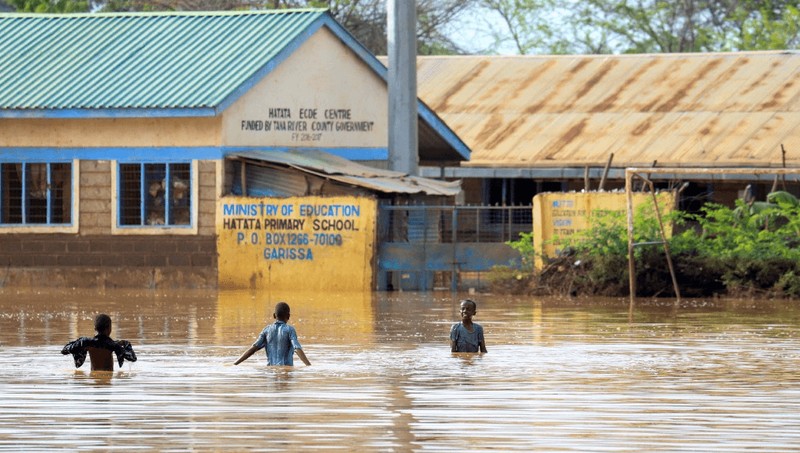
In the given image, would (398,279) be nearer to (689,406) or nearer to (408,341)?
(408,341)

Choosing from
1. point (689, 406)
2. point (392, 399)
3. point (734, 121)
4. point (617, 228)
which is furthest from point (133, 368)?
point (734, 121)

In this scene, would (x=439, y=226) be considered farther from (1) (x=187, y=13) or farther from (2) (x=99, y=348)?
(2) (x=99, y=348)

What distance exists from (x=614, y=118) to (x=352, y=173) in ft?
28.0

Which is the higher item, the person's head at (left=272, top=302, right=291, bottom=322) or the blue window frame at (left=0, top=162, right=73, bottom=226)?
the blue window frame at (left=0, top=162, right=73, bottom=226)

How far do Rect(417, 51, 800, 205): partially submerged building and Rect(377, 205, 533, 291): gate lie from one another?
3.78 metres

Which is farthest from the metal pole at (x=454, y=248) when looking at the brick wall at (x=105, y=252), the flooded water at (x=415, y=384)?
the flooded water at (x=415, y=384)

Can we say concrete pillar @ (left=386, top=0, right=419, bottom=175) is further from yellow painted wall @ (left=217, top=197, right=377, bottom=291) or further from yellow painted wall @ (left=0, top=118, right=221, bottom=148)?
yellow painted wall @ (left=0, top=118, right=221, bottom=148)

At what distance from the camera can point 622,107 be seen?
38062mm

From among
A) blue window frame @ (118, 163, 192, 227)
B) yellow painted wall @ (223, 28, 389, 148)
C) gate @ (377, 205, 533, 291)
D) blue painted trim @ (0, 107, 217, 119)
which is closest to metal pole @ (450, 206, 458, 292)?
gate @ (377, 205, 533, 291)

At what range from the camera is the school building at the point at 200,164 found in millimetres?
30609

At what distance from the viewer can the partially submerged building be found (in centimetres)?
3506

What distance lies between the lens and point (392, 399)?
13617 millimetres

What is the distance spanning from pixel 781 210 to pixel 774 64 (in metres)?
11.3

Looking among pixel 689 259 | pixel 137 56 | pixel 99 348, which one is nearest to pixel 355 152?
pixel 137 56
